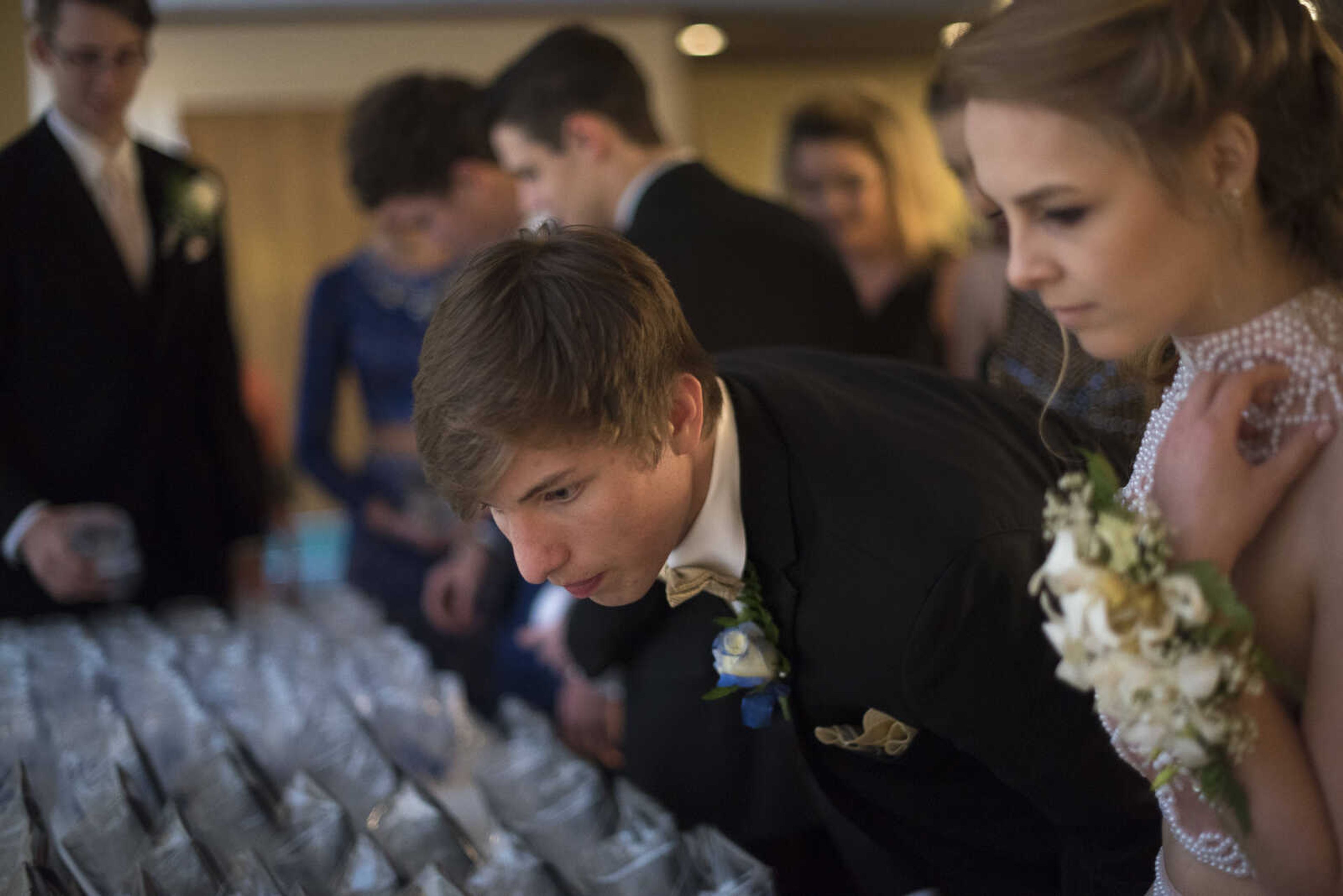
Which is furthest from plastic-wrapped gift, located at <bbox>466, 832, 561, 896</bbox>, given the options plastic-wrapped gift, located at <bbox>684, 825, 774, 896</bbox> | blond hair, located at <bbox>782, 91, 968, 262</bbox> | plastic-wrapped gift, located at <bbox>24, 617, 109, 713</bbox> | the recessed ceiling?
the recessed ceiling

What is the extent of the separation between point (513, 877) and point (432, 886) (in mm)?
82

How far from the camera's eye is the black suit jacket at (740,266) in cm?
236

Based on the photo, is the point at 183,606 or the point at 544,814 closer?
the point at 544,814

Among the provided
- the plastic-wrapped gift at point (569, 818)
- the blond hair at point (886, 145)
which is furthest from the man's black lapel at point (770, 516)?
the blond hair at point (886, 145)

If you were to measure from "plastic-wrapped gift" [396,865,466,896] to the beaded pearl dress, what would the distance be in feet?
2.09

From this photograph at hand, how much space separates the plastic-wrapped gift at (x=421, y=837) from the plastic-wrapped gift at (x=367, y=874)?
38mm

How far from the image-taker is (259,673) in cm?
207

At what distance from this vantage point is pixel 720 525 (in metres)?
1.47

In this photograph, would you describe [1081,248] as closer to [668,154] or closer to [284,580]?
[668,154]

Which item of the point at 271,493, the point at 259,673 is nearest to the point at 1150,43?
the point at 259,673

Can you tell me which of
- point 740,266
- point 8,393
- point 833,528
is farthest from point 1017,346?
point 8,393

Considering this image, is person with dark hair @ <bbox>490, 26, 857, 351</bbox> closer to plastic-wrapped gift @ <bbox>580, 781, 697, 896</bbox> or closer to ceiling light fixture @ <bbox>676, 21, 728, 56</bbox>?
plastic-wrapped gift @ <bbox>580, 781, 697, 896</bbox>

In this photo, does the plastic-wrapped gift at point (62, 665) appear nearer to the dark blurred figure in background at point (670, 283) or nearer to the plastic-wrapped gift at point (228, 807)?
the plastic-wrapped gift at point (228, 807)

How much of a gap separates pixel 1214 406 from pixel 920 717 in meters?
0.50
